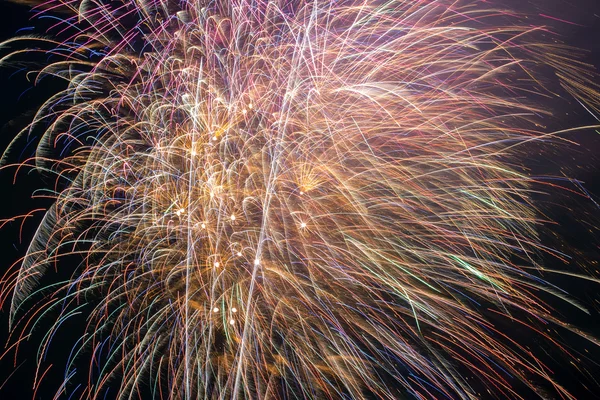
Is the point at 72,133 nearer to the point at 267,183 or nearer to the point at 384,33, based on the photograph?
the point at 267,183

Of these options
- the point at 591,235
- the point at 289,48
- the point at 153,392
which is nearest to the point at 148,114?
the point at 289,48

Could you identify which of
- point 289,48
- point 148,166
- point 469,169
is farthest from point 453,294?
point 148,166

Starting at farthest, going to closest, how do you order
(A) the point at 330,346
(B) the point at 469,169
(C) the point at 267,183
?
1. (B) the point at 469,169
2. (C) the point at 267,183
3. (A) the point at 330,346

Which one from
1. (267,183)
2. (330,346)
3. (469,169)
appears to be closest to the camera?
(330,346)

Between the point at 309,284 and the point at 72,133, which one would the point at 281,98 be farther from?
the point at 72,133

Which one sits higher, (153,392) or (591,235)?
(153,392)

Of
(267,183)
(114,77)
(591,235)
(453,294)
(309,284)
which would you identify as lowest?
(591,235)

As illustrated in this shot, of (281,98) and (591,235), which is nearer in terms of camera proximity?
(281,98)
